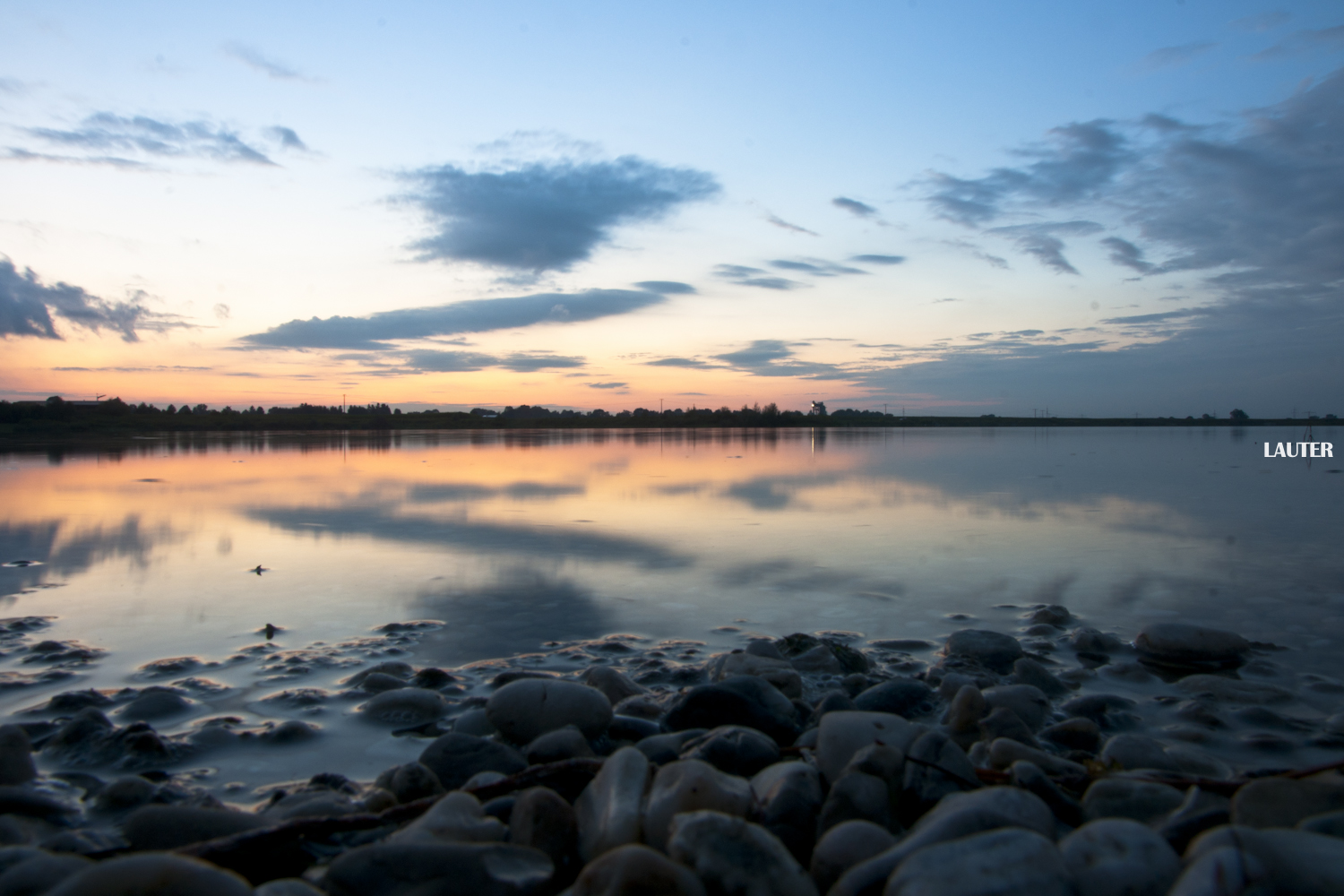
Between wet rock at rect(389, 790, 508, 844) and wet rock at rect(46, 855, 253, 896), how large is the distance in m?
0.53

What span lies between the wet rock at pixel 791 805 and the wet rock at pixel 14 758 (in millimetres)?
2846

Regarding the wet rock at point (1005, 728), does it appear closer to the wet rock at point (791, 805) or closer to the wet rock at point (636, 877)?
the wet rock at point (791, 805)

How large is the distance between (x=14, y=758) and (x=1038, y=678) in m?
4.73

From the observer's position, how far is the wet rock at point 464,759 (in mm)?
2927

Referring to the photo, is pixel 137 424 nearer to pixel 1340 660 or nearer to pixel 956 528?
pixel 956 528

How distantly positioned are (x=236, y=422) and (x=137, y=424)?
316 inches

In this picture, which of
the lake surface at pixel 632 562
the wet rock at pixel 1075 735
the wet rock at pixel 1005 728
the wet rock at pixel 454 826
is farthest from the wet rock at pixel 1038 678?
the wet rock at pixel 454 826

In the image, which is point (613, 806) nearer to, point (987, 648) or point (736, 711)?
point (736, 711)

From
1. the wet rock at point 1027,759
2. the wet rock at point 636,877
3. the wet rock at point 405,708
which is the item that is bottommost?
the wet rock at point 405,708

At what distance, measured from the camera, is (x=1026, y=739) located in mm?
3191

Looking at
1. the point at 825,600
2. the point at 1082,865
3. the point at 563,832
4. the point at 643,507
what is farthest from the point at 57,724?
the point at 643,507

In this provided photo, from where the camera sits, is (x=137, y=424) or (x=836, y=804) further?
(x=137, y=424)

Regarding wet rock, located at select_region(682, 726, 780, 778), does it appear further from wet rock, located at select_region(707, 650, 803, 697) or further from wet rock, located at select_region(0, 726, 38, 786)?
wet rock, located at select_region(0, 726, 38, 786)

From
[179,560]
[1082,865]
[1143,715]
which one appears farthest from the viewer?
[179,560]
